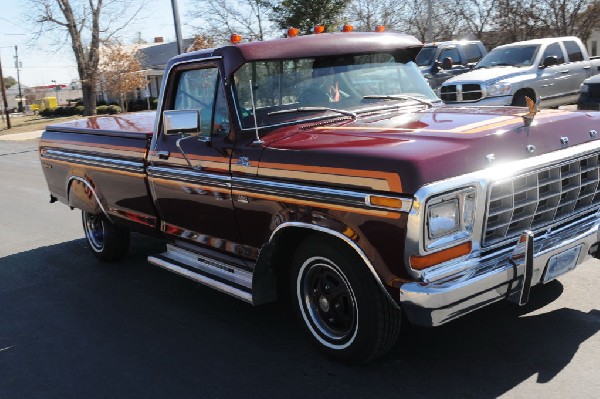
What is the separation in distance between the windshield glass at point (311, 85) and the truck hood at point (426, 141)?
0.67 ft

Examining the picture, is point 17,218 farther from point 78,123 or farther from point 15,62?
point 15,62

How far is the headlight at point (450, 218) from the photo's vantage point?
3441 millimetres

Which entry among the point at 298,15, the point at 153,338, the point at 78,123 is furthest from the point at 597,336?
the point at 298,15

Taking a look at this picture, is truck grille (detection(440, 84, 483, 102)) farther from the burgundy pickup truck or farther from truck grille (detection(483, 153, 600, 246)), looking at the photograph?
truck grille (detection(483, 153, 600, 246))

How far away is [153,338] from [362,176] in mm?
2212

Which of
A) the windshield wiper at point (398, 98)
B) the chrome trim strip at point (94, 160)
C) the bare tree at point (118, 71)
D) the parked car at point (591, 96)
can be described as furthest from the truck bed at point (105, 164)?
the bare tree at point (118, 71)

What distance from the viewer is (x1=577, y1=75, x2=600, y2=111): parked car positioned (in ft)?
38.2

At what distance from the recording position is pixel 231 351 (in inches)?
176

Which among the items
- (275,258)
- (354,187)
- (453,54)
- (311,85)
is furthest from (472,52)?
(354,187)

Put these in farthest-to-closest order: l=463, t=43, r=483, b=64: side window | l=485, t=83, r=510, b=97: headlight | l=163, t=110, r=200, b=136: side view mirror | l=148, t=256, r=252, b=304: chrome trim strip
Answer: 1. l=463, t=43, r=483, b=64: side window
2. l=485, t=83, r=510, b=97: headlight
3. l=163, t=110, r=200, b=136: side view mirror
4. l=148, t=256, r=252, b=304: chrome trim strip

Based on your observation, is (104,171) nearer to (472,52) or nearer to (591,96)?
(591,96)

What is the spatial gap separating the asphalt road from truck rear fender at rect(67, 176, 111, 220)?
2.60ft

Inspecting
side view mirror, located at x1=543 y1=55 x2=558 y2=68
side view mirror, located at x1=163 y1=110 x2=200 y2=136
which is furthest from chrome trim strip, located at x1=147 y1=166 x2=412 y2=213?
side view mirror, located at x1=543 y1=55 x2=558 y2=68

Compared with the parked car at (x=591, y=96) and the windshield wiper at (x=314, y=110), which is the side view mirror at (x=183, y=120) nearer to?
the windshield wiper at (x=314, y=110)
